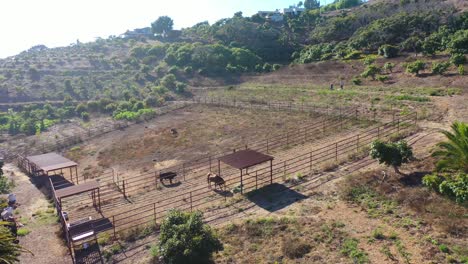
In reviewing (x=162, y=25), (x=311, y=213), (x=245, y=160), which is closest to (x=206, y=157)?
(x=245, y=160)

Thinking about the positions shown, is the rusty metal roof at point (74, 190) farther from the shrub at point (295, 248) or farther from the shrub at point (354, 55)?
the shrub at point (354, 55)

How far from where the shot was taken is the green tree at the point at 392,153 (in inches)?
741

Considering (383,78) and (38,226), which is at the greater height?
(383,78)

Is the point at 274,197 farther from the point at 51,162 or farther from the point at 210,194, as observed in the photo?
the point at 51,162

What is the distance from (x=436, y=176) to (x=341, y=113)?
20.1m

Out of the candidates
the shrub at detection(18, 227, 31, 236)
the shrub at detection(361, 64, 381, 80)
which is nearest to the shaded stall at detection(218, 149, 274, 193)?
the shrub at detection(18, 227, 31, 236)

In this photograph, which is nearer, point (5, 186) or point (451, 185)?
point (451, 185)

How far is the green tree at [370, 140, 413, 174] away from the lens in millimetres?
18812

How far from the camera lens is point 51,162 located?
2670 cm

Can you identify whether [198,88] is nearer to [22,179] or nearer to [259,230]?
[22,179]

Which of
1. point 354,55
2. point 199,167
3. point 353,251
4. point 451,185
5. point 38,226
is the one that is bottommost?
point 38,226

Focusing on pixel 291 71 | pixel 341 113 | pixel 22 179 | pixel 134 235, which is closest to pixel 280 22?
pixel 291 71

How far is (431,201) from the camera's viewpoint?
15.8 meters

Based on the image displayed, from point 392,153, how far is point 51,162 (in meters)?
23.5
